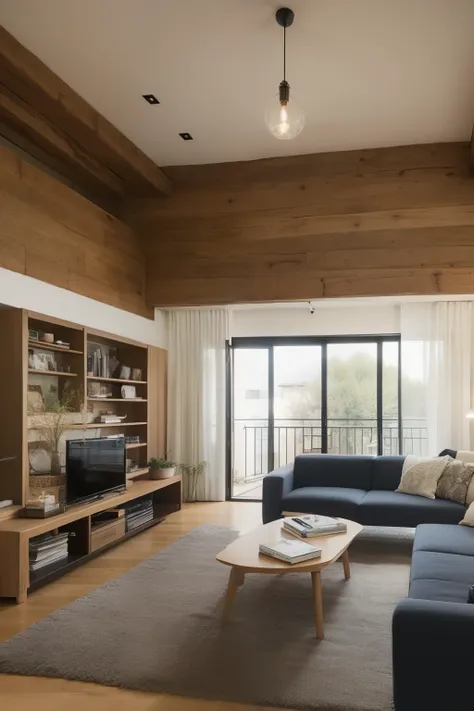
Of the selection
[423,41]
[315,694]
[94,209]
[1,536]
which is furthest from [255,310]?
[315,694]

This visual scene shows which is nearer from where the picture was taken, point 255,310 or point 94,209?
point 94,209

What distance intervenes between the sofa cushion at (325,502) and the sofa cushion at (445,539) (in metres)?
1.01

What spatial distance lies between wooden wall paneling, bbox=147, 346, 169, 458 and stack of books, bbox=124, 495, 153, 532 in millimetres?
876

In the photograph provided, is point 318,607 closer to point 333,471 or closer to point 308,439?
point 333,471

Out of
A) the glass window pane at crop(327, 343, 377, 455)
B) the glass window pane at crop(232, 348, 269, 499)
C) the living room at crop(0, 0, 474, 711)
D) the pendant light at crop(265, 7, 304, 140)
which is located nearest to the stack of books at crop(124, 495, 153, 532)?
the living room at crop(0, 0, 474, 711)

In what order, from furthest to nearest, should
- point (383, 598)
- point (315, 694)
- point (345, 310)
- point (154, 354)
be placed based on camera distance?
point (345, 310) → point (154, 354) → point (383, 598) → point (315, 694)

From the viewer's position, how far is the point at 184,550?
526cm

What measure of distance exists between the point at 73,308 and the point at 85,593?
2373 millimetres

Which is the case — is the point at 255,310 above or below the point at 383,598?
above

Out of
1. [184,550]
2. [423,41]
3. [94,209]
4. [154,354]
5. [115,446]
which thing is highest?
[423,41]

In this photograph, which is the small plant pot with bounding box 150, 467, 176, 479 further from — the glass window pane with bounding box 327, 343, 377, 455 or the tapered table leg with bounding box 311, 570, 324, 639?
the tapered table leg with bounding box 311, 570, 324, 639

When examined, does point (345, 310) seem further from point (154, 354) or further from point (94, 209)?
point (94, 209)

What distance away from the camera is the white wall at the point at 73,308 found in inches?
182

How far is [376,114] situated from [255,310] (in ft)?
10.6
